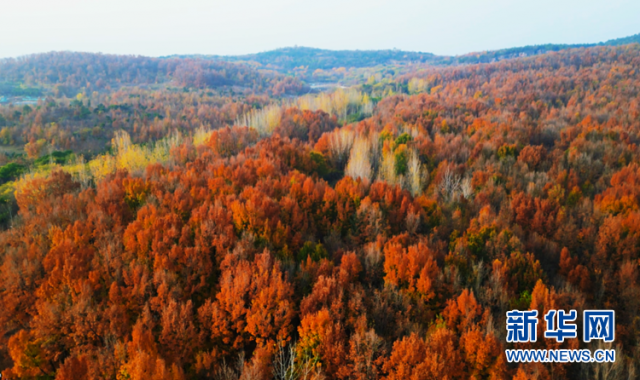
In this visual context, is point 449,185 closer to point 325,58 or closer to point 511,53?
point 511,53

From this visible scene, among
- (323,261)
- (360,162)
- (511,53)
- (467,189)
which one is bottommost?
(323,261)

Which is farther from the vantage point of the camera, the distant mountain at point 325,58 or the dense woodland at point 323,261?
the distant mountain at point 325,58

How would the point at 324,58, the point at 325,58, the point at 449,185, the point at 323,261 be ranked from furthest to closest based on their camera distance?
the point at 325,58 < the point at 324,58 < the point at 449,185 < the point at 323,261

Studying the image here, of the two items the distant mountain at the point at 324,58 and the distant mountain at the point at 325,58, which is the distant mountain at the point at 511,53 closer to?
the distant mountain at the point at 324,58

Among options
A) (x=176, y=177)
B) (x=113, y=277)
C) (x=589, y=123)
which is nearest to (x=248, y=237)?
(x=113, y=277)

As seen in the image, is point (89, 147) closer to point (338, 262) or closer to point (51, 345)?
point (51, 345)

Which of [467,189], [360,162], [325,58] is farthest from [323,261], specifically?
[325,58]

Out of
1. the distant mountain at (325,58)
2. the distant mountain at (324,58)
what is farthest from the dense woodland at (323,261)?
the distant mountain at (325,58)

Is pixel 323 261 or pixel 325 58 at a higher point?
pixel 325 58

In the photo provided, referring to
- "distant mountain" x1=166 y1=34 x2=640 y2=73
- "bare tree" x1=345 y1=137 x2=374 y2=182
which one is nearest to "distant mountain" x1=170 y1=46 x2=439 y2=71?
"distant mountain" x1=166 y1=34 x2=640 y2=73
